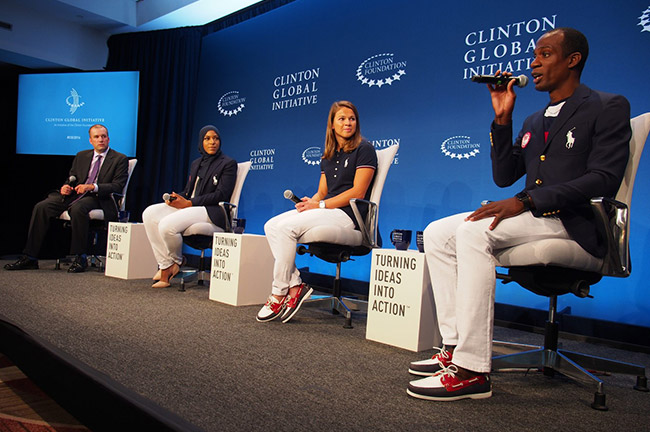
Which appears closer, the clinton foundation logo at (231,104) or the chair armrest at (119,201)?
the chair armrest at (119,201)

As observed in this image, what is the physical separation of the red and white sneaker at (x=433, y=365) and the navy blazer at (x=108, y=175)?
3608 millimetres

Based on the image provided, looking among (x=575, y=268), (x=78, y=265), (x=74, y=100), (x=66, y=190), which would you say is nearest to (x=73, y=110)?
(x=74, y=100)

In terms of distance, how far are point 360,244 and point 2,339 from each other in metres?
1.71

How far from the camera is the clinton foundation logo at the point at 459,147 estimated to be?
3473 millimetres

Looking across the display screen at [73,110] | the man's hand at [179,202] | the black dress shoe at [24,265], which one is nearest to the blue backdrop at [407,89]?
the display screen at [73,110]

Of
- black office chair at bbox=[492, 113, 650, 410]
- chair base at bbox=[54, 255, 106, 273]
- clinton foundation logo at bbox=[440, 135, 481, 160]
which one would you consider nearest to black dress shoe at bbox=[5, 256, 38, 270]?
chair base at bbox=[54, 255, 106, 273]

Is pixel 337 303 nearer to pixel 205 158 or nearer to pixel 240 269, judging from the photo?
pixel 240 269

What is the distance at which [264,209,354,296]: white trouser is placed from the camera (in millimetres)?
2541

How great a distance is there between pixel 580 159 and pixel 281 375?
129 centimetres

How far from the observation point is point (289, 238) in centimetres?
257

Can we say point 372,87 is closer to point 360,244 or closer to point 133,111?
point 360,244

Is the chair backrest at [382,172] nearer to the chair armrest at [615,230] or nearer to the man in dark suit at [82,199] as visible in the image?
the chair armrest at [615,230]

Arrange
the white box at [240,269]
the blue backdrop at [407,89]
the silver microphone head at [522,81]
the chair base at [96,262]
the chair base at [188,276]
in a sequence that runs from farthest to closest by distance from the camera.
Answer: the chair base at [96,262] < the chair base at [188,276] < the white box at [240,269] < the blue backdrop at [407,89] < the silver microphone head at [522,81]

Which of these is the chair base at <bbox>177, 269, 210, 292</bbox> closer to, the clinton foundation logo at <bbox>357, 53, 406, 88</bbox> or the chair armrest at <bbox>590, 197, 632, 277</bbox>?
the clinton foundation logo at <bbox>357, 53, 406, 88</bbox>
